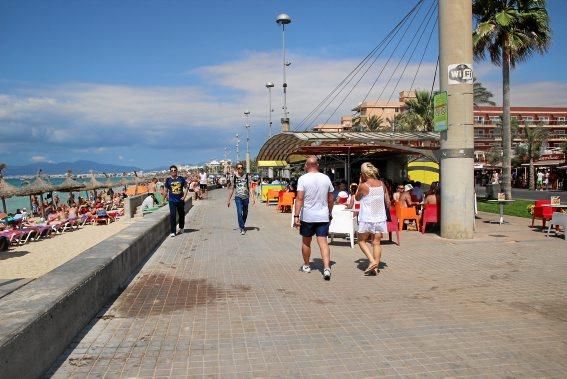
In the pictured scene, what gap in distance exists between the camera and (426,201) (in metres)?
11.0

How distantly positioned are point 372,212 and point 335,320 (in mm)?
2419

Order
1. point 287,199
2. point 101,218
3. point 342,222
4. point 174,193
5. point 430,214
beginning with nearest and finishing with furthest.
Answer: point 342,222
point 174,193
point 430,214
point 287,199
point 101,218

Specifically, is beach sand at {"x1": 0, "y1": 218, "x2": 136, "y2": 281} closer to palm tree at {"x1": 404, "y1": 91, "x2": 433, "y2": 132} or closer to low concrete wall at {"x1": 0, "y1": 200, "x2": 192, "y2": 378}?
low concrete wall at {"x1": 0, "y1": 200, "x2": 192, "y2": 378}

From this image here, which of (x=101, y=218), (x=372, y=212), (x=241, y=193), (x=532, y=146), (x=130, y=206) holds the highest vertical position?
(x=532, y=146)

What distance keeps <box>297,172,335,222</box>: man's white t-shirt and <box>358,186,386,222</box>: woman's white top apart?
1.99 feet

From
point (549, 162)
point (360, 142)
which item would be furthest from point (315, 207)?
point (549, 162)

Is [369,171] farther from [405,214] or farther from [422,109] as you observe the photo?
[422,109]

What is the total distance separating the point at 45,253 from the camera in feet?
39.5

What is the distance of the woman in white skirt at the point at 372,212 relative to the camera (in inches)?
261

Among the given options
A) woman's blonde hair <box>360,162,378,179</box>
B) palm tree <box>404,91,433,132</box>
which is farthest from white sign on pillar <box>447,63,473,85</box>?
palm tree <box>404,91,433,132</box>

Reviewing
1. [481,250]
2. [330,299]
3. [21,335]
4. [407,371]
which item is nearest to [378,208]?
[330,299]

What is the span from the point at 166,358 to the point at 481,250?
6.52 metres

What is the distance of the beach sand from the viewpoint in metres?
9.50

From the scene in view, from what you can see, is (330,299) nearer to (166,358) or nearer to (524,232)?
(166,358)
